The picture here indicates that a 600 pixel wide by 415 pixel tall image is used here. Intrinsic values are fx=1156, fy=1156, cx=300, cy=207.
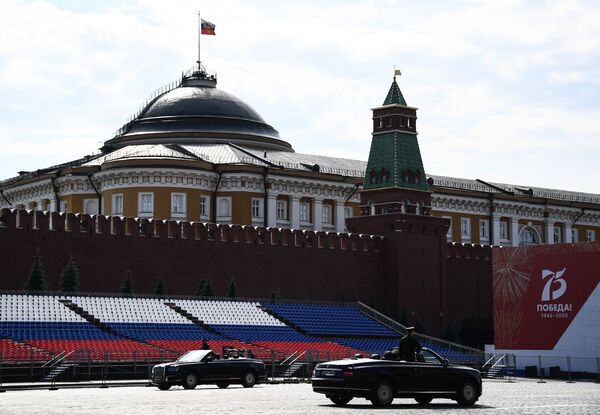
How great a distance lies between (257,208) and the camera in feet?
243

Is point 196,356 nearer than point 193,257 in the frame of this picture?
Yes

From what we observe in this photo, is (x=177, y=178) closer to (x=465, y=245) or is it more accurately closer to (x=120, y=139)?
(x=120, y=139)

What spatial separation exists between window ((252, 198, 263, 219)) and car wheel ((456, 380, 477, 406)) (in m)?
45.7

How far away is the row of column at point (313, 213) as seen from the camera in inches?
2923

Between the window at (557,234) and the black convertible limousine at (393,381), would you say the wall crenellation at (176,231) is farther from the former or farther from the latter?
the black convertible limousine at (393,381)

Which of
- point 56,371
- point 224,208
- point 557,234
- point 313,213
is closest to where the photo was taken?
point 56,371

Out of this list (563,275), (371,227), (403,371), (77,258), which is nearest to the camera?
(403,371)

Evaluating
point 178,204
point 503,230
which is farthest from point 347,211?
point 503,230

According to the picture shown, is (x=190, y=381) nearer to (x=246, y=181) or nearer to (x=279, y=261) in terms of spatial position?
(x=279, y=261)

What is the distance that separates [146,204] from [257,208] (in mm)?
7448

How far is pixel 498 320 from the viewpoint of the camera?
2110 inches

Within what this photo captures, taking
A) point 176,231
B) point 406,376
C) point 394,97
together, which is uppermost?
point 394,97

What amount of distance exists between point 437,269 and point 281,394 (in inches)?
1482

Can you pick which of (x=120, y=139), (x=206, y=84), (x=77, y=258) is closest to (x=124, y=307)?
(x=77, y=258)
